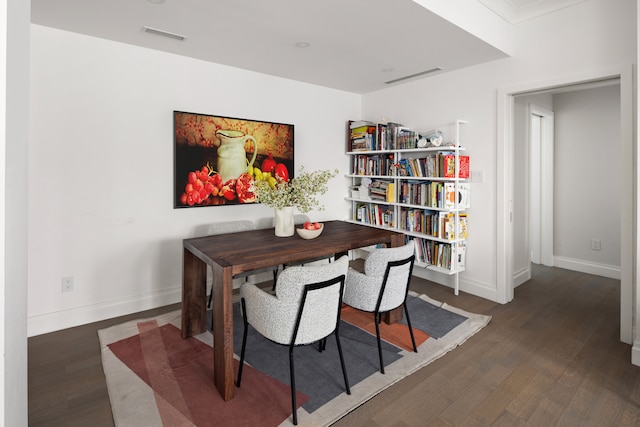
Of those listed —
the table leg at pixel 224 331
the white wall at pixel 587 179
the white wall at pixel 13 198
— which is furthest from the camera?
the white wall at pixel 587 179

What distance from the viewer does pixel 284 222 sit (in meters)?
2.79

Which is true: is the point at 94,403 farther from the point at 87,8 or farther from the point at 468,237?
the point at 468,237

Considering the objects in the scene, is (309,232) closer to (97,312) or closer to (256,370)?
(256,370)

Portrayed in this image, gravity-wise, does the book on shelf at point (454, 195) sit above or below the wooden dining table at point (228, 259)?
above

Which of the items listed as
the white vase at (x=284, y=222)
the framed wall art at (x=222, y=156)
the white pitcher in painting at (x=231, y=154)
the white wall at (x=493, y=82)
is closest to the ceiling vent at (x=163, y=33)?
the framed wall art at (x=222, y=156)

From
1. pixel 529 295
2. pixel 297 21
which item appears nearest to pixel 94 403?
pixel 297 21

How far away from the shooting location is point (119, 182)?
3033 mm

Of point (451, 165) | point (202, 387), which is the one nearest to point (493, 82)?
point (451, 165)

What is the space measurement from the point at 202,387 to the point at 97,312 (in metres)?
1.53

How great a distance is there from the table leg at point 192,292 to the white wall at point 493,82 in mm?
2710

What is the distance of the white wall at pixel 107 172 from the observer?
8.91 feet

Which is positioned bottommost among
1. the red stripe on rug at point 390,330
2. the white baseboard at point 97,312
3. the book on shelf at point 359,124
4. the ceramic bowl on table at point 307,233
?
the red stripe on rug at point 390,330

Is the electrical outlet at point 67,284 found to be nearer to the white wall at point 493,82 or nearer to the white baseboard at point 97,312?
the white baseboard at point 97,312

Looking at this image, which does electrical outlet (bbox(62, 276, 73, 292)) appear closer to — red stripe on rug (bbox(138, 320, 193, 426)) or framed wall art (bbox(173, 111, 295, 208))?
red stripe on rug (bbox(138, 320, 193, 426))
